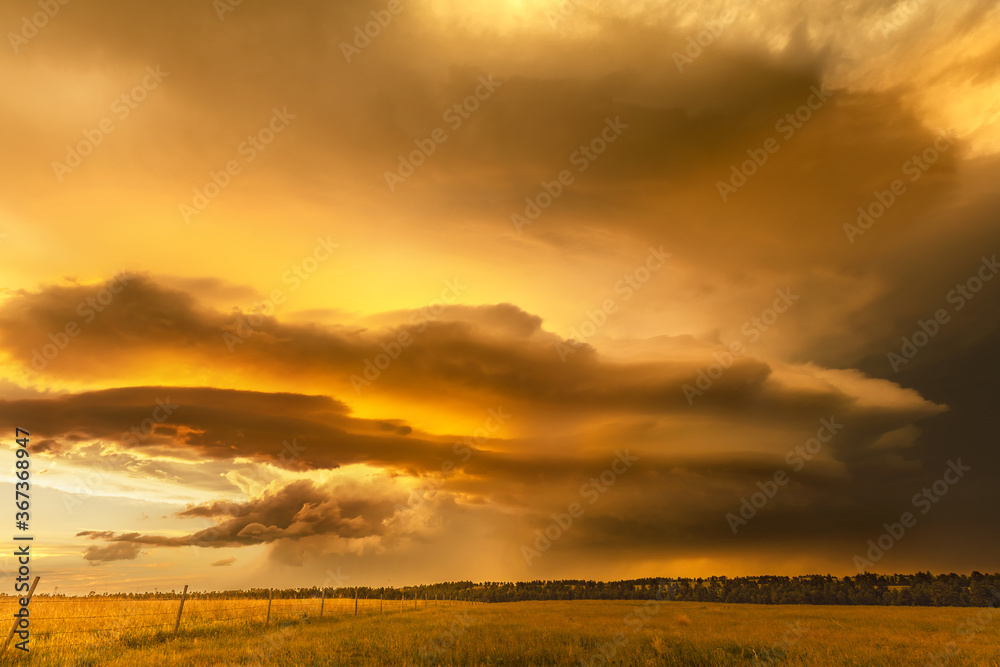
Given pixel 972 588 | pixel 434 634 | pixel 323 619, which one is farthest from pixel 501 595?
pixel 434 634

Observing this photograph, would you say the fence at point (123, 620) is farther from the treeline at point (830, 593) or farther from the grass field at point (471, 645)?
the treeline at point (830, 593)

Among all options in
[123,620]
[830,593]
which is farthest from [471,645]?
[830,593]

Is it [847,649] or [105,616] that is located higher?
[105,616]

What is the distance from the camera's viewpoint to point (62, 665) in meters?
17.5

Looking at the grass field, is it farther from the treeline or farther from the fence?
the treeline

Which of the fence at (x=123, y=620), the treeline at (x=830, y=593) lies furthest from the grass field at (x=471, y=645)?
the treeline at (x=830, y=593)

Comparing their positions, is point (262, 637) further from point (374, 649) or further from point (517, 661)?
point (517, 661)

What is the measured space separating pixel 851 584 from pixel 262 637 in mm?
129270

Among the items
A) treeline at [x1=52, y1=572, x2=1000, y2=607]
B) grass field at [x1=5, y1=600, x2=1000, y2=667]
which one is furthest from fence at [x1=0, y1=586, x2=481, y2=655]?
treeline at [x1=52, y1=572, x2=1000, y2=607]

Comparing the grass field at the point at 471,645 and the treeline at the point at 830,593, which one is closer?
the grass field at the point at 471,645

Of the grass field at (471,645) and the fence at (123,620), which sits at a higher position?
the fence at (123,620)

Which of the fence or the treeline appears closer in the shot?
the fence

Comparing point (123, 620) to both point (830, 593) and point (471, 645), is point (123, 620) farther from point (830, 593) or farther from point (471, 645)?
point (830, 593)

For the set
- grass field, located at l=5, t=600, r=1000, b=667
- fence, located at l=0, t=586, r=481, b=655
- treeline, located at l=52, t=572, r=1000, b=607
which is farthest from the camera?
treeline, located at l=52, t=572, r=1000, b=607
